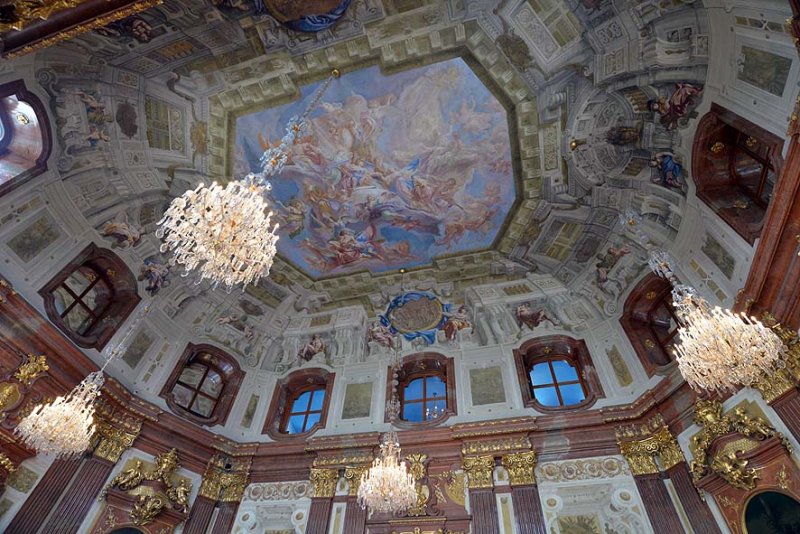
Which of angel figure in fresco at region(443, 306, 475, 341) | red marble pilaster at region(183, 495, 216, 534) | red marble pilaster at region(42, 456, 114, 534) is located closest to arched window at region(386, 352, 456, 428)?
angel figure in fresco at region(443, 306, 475, 341)

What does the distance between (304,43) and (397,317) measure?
7.85m

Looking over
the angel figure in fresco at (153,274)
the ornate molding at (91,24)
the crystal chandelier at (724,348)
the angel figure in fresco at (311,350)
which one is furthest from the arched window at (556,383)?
the ornate molding at (91,24)

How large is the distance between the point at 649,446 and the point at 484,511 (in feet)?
11.8

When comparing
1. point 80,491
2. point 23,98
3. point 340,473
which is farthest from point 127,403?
point 23,98

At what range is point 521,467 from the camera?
28.5ft

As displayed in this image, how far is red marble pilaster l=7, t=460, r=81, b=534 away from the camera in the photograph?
280 inches

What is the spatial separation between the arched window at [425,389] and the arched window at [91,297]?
7.15 m

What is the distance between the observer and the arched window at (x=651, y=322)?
9.20m

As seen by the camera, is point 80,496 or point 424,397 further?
point 424,397

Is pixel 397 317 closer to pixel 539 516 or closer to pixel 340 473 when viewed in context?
pixel 340 473

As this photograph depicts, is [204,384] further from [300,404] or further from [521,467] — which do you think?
[521,467]

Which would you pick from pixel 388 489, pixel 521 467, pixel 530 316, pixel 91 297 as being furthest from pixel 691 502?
pixel 91 297

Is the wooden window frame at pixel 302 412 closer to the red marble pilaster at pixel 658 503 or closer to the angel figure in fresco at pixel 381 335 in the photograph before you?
the angel figure in fresco at pixel 381 335

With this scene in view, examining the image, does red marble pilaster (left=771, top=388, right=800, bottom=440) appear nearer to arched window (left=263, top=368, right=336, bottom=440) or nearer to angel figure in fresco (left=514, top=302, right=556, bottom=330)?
angel figure in fresco (left=514, top=302, right=556, bottom=330)
